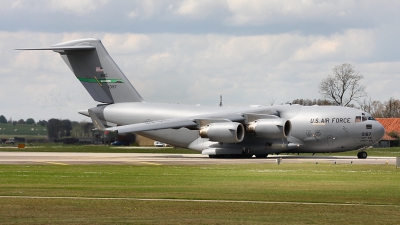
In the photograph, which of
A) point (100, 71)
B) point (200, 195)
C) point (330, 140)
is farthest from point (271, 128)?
point (200, 195)

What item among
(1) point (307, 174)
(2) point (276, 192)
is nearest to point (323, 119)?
(1) point (307, 174)

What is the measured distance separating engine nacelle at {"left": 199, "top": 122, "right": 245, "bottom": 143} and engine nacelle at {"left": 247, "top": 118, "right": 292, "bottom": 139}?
95 centimetres

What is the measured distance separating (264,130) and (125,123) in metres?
12.0

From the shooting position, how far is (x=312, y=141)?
51.1 metres

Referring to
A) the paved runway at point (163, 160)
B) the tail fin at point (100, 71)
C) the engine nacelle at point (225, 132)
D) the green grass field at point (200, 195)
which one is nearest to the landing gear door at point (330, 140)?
the paved runway at point (163, 160)

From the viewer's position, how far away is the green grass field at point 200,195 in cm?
1659

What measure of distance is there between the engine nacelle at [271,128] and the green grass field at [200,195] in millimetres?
14571

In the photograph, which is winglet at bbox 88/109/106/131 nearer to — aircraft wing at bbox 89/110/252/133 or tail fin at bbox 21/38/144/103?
aircraft wing at bbox 89/110/252/133

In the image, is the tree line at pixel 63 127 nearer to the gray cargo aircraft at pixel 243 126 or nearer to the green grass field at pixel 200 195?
the gray cargo aircraft at pixel 243 126

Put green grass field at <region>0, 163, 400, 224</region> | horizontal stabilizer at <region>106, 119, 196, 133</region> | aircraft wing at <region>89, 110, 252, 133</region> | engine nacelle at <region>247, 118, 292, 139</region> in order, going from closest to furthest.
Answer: green grass field at <region>0, 163, 400, 224</region>, horizontal stabilizer at <region>106, 119, 196, 133</region>, aircraft wing at <region>89, 110, 252, 133</region>, engine nacelle at <region>247, 118, 292, 139</region>

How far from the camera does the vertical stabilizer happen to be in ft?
188

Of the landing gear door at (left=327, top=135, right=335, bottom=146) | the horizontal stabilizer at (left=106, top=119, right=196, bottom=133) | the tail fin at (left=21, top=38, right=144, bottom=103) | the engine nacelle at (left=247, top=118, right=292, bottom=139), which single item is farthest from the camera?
the tail fin at (left=21, top=38, right=144, bottom=103)

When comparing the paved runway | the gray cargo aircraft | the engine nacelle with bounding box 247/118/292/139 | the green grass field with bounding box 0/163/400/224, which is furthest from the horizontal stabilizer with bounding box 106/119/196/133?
the green grass field with bounding box 0/163/400/224

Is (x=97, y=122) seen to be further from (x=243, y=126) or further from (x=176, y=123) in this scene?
(x=243, y=126)
